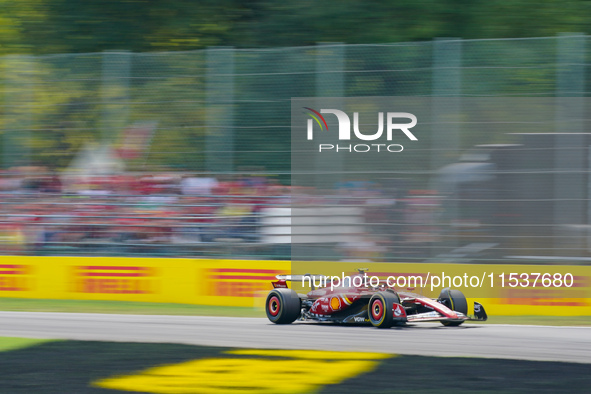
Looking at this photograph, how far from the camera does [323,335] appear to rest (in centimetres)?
846

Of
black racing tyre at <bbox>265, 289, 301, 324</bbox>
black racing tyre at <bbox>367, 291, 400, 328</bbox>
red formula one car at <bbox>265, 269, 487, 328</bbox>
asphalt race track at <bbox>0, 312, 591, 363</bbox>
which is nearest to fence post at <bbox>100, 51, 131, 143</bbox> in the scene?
asphalt race track at <bbox>0, 312, 591, 363</bbox>

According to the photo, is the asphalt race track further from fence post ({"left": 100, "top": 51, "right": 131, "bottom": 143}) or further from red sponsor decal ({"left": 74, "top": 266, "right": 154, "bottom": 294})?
fence post ({"left": 100, "top": 51, "right": 131, "bottom": 143})

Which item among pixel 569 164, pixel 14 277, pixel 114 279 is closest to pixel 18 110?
pixel 14 277

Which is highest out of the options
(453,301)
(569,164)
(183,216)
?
(569,164)

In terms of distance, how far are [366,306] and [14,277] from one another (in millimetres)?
5481

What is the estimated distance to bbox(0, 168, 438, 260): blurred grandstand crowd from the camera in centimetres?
1051

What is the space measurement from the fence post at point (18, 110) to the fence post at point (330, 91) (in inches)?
162

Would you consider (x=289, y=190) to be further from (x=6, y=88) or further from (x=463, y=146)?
(x=6, y=88)

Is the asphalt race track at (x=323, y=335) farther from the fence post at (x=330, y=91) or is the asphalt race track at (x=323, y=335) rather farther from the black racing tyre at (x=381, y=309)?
the fence post at (x=330, y=91)

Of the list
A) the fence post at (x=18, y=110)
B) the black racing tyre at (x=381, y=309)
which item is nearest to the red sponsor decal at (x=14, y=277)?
the fence post at (x=18, y=110)

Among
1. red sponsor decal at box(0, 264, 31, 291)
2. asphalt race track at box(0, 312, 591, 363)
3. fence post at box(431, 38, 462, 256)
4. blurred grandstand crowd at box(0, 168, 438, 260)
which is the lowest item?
asphalt race track at box(0, 312, 591, 363)

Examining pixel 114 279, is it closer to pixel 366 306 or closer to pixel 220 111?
pixel 220 111

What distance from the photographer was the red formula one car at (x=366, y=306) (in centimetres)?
859

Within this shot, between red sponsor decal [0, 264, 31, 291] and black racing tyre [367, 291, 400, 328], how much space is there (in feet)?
17.7
